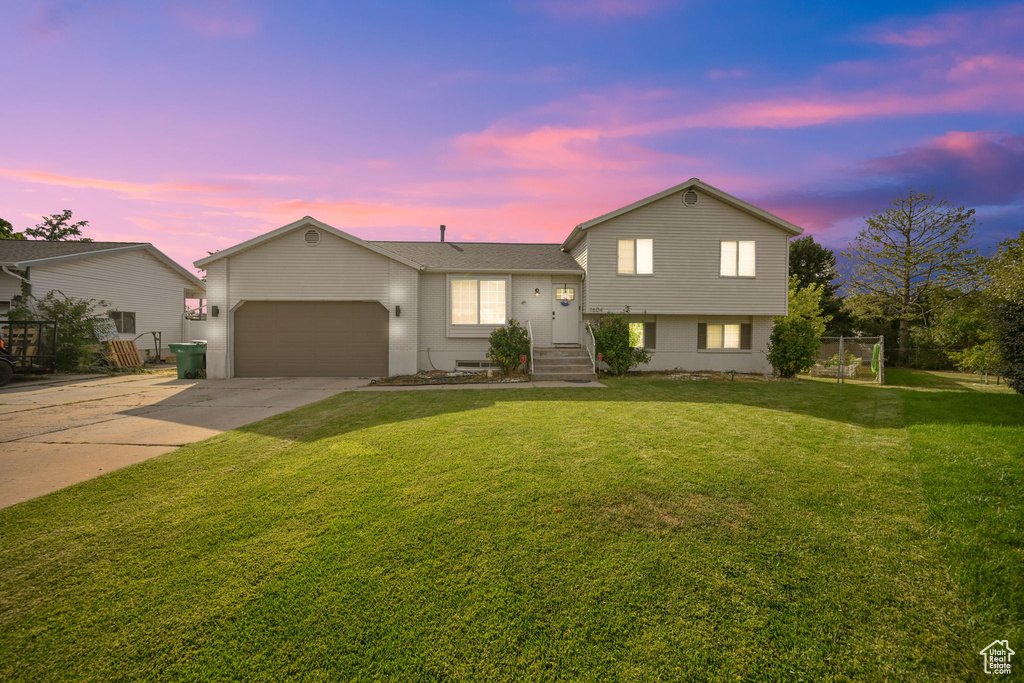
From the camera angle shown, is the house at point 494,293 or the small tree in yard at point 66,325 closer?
the house at point 494,293

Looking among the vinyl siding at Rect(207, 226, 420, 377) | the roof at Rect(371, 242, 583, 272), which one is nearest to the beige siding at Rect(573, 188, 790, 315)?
the roof at Rect(371, 242, 583, 272)

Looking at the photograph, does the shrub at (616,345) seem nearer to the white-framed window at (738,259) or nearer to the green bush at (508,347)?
the green bush at (508,347)

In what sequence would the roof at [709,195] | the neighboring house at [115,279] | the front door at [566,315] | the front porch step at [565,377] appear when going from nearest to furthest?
the front porch step at [565,377] < the roof at [709,195] < the front door at [566,315] < the neighboring house at [115,279]

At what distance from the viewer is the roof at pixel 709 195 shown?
14.6 metres

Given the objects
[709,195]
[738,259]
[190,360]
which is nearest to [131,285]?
[190,360]

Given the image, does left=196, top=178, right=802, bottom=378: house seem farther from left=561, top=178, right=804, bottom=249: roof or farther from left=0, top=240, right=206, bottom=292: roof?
left=0, top=240, right=206, bottom=292: roof

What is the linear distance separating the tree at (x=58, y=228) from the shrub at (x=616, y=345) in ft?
156

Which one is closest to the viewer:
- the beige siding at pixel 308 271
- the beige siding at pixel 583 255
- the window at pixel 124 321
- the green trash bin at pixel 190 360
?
the beige siding at pixel 308 271

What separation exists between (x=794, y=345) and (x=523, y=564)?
1500 cm

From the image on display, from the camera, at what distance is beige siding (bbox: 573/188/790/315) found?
14930 mm

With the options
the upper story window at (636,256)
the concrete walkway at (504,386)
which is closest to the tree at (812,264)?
the upper story window at (636,256)

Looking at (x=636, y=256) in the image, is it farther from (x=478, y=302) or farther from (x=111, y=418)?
(x=111, y=418)

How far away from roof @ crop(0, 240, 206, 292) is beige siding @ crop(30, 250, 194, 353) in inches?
14.7

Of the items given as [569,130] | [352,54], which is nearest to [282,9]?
[352,54]
